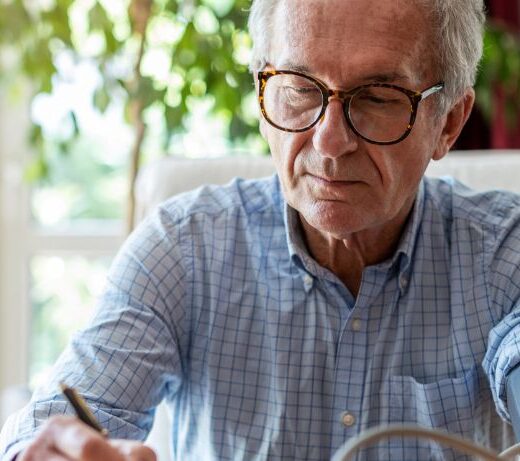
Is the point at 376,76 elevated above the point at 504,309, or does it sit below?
above

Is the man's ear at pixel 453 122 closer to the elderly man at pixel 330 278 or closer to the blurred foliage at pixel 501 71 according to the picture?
the elderly man at pixel 330 278

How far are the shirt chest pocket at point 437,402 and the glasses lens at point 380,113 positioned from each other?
1.15 feet

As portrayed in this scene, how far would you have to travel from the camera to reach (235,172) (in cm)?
162

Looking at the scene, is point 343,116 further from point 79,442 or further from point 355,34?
point 79,442

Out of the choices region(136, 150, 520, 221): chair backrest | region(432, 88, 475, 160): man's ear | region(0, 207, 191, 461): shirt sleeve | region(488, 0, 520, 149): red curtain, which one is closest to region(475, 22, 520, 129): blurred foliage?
region(488, 0, 520, 149): red curtain

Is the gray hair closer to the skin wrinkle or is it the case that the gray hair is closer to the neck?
the skin wrinkle

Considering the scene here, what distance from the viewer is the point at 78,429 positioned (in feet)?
2.64

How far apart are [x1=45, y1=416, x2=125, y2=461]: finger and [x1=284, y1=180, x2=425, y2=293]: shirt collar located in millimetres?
578

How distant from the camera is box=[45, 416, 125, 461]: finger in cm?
79

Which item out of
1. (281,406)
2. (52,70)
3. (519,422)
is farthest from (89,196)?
(519,422)

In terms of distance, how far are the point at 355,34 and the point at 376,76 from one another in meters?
0.06

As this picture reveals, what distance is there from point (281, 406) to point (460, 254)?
35 cm

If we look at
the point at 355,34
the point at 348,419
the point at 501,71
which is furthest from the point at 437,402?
the point at 501,71

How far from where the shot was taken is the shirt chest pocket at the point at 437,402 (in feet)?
4.18
